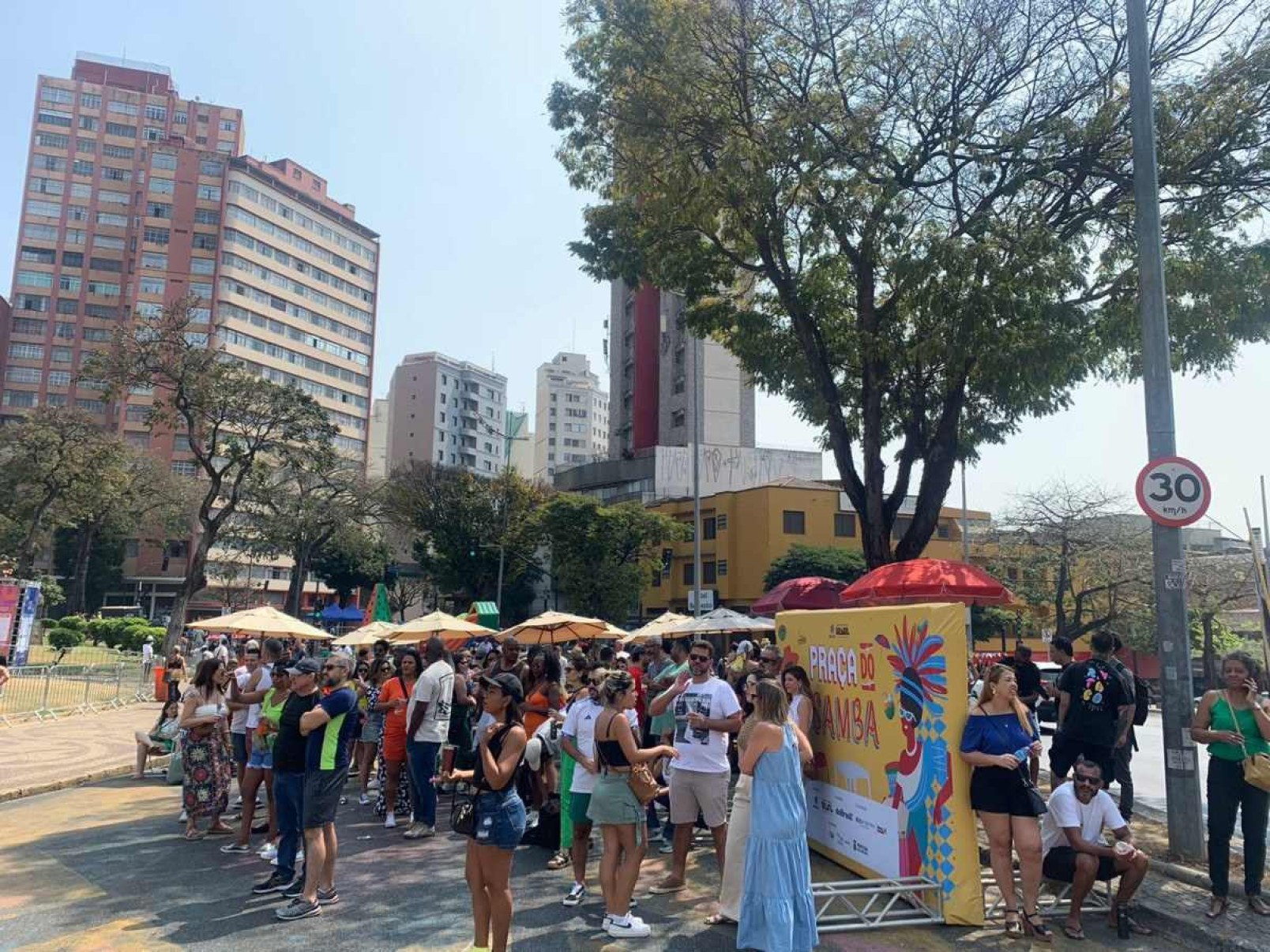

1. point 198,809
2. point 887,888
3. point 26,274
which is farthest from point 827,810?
point 26,274

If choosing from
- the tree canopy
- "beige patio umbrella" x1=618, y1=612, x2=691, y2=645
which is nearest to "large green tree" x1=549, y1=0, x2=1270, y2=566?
"beige patio umbrella" x1=618, y1=612, x2=691, y2=645

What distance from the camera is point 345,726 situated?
21.6 feet

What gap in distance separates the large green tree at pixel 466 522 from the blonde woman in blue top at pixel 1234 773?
45449 millimetres

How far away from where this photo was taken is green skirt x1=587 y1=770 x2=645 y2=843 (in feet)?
19.6

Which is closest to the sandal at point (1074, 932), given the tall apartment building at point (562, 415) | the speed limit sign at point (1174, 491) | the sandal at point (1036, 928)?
the sandal at point (1036, 928)

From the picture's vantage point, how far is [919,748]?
642cm

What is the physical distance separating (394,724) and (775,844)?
17.0 feet

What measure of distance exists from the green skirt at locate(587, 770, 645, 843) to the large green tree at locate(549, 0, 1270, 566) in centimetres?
780

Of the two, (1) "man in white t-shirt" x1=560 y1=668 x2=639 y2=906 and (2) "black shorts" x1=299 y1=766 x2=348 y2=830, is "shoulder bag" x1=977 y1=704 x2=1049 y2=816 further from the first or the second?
(2) "black shorts" x1=299 y1=766 x2=348 y2=830

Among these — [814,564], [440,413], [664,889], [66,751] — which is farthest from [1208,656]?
[440,413]

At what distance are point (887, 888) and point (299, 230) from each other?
85.5m

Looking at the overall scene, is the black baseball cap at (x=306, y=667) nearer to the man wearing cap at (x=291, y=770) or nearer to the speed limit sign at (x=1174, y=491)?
the man wearing cap at (x=291, y=770)

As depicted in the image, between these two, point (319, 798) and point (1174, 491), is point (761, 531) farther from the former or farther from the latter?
point (319, 798)

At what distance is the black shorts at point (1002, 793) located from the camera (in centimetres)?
595
